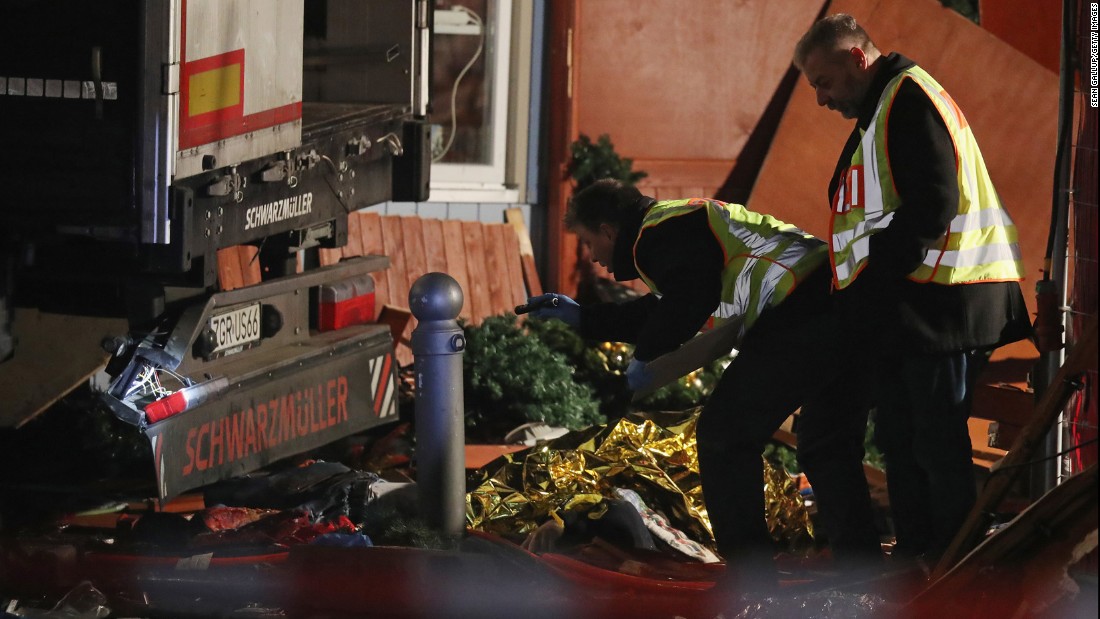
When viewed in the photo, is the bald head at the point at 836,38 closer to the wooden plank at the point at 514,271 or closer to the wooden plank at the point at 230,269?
the wooden plank at the point at 230,269

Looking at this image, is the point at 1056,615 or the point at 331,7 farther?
the point at 331,7

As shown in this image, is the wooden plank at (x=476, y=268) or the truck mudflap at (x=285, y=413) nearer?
the truck mudflap at (x=285, y=413)

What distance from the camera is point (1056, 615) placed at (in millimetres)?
3066

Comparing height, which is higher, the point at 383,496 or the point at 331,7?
the point at 331,7

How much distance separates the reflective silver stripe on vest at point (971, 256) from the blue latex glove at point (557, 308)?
1271 millimetres

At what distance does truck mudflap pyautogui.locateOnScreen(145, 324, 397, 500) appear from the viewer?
4934 millimetres

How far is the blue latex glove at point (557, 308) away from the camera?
16.1 ft

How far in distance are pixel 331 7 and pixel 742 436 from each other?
3505 millimetres

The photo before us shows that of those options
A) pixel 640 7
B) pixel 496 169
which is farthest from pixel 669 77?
pixel 496 169

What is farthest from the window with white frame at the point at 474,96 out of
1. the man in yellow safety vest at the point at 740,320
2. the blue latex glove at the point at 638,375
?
the man in yellow safety vest at the point at 740,320

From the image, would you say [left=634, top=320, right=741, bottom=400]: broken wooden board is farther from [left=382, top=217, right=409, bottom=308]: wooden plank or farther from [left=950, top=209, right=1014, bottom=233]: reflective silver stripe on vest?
[left=382, top=217, right=409, bottom=308]: wooden plank

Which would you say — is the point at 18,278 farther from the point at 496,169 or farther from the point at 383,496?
the point at 496,169

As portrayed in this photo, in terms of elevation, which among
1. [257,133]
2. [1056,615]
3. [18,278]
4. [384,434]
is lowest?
[384,434]

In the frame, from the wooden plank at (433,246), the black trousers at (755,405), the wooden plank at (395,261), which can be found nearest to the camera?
the black trousers at (755,405)
